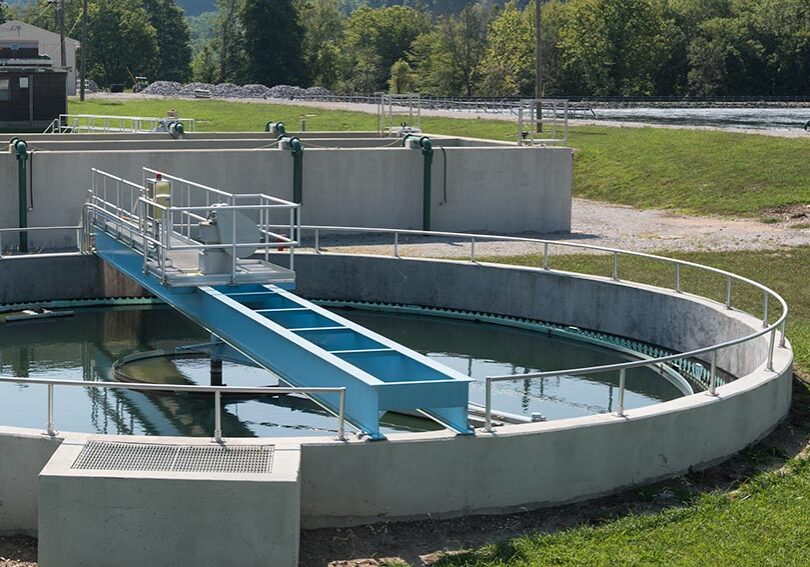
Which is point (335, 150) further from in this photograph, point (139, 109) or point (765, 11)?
point (765, 11)

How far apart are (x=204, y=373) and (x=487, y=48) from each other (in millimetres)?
114573

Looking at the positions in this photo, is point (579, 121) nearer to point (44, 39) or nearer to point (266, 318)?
point (266, 318)

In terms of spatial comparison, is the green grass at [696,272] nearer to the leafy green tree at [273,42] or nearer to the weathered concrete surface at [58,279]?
the weathered concrete surface at [58,279]

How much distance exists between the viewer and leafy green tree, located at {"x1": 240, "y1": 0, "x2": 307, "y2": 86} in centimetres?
12569

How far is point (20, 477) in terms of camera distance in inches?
441

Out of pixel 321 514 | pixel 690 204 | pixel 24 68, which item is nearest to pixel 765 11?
pixel 24 68

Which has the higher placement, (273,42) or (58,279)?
(273,42)

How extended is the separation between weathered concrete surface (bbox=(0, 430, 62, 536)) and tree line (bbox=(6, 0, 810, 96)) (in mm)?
91904

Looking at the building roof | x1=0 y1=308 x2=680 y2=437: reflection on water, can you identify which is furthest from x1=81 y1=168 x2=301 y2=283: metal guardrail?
the building roof

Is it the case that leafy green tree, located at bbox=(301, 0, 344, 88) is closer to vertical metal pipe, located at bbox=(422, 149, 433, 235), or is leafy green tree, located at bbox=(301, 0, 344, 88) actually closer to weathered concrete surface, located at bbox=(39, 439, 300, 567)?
vertical metal pipe, located at bbox=(422, 149, 433, 235)

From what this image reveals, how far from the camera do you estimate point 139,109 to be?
3063 inches

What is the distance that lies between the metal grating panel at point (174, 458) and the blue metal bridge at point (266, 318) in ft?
4.15

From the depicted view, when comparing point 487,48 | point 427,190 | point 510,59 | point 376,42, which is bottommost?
point 427,190

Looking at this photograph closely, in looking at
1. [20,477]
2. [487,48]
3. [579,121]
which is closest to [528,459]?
[20,477]
